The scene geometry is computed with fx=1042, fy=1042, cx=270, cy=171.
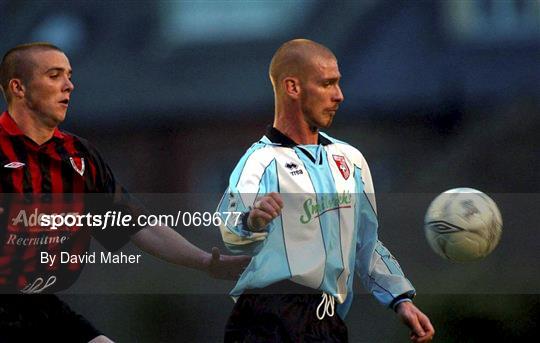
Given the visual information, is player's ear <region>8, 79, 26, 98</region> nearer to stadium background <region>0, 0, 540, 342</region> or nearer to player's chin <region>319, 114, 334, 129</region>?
stadium background <region>0, 0, 540, 342</region>

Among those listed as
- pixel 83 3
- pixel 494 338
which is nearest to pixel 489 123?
pixel 494 338

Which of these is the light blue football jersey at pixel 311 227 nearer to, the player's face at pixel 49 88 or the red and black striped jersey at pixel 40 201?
the red and black striped jersey at pixel 40 201

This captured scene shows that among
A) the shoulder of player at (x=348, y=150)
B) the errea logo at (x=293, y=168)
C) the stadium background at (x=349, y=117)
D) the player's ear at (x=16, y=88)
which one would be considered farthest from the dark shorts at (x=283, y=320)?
the player's ear at (x=16, y=88)

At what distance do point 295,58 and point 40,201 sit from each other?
138 centimetres

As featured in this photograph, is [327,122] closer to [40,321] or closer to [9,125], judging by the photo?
[9,125]

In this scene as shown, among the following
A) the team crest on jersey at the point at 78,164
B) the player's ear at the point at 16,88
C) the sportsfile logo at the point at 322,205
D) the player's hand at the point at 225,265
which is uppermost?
the player's ear at the point at 16,88

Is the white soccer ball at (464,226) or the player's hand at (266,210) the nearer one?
the player's hand at (266,210)

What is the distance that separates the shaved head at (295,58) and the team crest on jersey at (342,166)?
0.42 meters

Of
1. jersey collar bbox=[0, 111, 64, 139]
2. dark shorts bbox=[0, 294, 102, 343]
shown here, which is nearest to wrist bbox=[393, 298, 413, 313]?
dark shorts bbox=[0, 294, 102, 343]

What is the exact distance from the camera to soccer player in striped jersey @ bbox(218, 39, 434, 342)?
15.5 feet

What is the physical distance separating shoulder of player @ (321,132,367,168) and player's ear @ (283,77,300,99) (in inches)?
9.7

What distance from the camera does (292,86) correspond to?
16.3ft

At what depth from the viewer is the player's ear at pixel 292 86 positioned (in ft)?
16.2

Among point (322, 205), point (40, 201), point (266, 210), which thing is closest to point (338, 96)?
point (322, 205)
